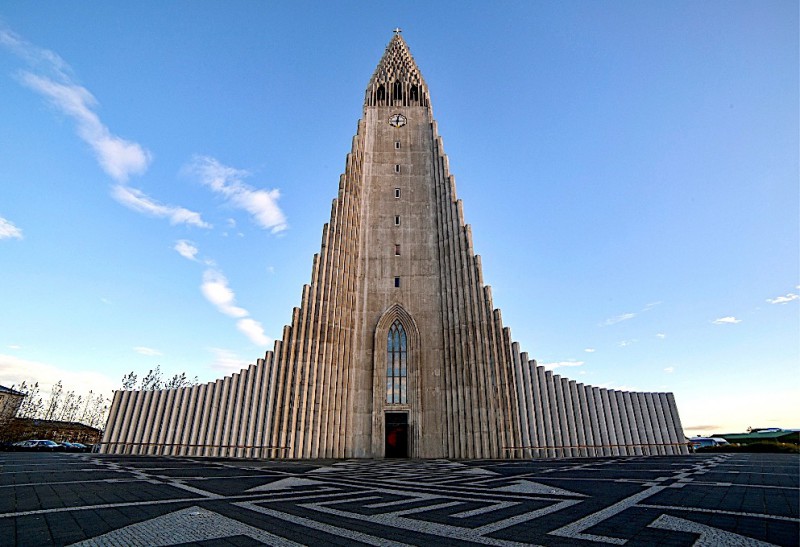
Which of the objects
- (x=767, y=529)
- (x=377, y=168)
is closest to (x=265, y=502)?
(x=767, y=529)

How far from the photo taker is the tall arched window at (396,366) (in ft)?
96.2

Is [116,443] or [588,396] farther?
[116,443]

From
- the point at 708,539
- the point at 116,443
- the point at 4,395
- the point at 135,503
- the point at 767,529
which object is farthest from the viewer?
the point at 4,395

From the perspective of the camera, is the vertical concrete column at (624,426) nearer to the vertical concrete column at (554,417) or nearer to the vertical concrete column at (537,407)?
the vertical concrete column at (554,417)

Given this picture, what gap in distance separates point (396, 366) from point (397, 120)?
25.4 meters

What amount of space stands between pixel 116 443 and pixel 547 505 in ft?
127

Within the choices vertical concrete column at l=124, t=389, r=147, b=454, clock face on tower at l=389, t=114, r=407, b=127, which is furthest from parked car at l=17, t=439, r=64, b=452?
clock face on tower at l=389, t=114, r=407, b=127

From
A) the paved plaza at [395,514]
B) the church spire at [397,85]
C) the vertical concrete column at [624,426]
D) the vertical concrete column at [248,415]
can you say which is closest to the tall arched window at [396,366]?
the vertical concrete column at [248,415]

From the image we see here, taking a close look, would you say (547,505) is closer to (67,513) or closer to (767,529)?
(767,529)

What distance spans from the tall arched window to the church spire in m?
25.2

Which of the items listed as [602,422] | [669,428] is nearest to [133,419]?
[602,422]

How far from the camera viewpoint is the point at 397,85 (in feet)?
140

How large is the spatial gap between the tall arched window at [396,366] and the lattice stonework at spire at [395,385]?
0.27 ft

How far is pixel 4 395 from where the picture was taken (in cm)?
5900
